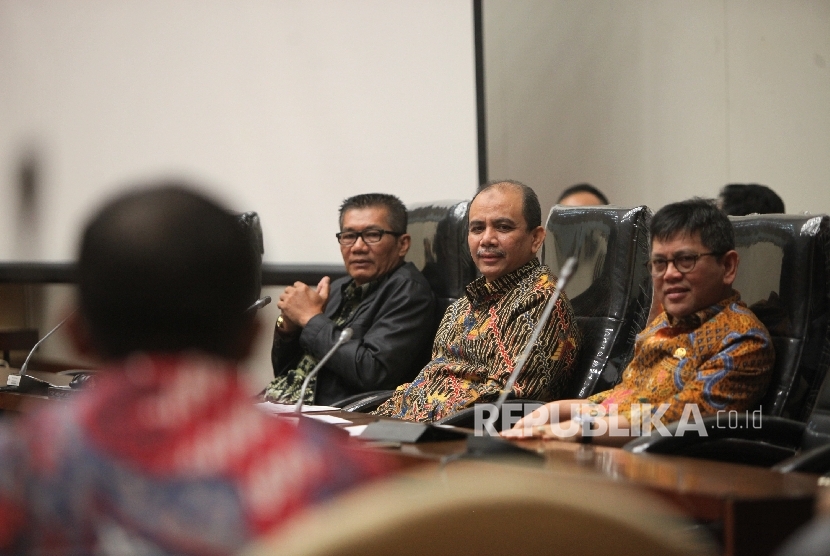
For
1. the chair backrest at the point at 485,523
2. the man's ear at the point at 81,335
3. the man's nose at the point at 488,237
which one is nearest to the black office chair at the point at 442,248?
the man's nose at the point at 488,237

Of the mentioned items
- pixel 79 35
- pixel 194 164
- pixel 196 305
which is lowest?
pixel 196 305

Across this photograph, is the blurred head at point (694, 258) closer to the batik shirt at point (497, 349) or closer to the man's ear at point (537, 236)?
the batik shirt at point (497, 349)

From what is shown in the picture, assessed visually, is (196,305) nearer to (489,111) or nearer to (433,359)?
(433,359)

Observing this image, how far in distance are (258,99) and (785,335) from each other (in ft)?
9.25

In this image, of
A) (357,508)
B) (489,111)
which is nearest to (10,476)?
(357,508)

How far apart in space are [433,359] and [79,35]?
2524 millimetres

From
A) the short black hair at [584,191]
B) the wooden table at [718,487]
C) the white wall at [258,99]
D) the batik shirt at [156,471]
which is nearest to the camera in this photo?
the batik shirt at [156,471]

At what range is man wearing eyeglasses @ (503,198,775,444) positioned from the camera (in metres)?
2.29

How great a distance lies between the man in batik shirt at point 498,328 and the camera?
278 centimetres

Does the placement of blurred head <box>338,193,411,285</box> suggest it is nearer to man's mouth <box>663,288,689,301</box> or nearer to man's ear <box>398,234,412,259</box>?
man's ear <box>398,234,412,259</box>

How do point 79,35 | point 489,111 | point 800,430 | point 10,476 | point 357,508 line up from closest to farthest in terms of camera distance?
point 357,508 → point 10,476 → point 800,430 → point 79,35 → point 489,111

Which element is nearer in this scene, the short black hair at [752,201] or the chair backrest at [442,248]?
A: the chair backrest at [442,248]

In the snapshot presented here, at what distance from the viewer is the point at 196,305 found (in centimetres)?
80

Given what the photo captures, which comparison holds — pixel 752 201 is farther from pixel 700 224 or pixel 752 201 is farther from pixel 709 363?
pixel 709 363
